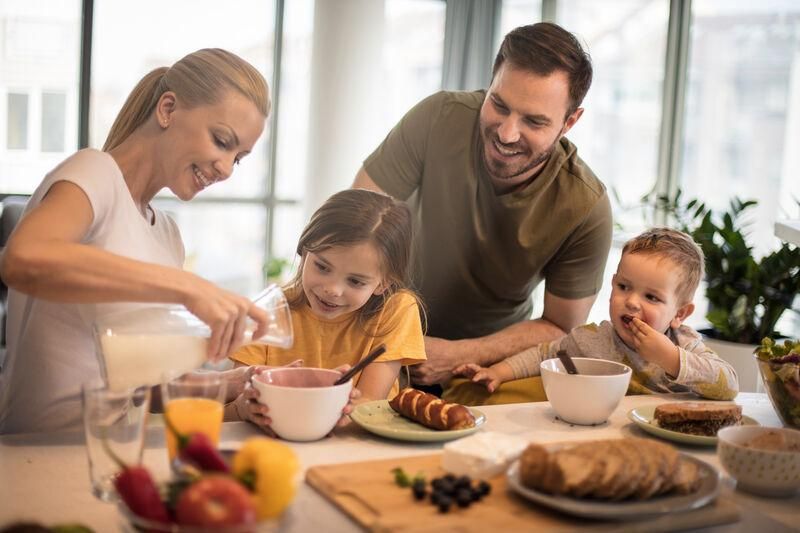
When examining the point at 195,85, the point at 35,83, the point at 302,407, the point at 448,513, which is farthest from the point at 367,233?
the point at 35,83

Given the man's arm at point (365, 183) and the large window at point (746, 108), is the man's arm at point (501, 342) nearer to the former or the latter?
the man's arm at point (365, 183)

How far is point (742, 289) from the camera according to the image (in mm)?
3422

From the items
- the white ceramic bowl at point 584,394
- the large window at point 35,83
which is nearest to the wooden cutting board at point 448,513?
the white ceramic bowl at point 584,394

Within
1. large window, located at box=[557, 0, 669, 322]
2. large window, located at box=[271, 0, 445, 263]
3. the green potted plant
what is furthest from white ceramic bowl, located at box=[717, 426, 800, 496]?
large window, located at box=[557, 0, 669, 322]

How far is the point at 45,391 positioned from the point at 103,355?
280mm

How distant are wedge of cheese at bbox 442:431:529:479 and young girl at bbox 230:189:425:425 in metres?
0.60

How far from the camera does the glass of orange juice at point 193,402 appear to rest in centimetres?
123

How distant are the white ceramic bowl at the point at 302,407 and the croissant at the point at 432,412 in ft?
0.41

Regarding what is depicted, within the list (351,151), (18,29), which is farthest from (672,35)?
(18,29)

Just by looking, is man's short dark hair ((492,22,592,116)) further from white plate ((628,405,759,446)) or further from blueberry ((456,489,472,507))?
blueberry ((456,489,472,507))

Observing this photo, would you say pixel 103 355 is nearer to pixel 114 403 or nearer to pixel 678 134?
pixel 114 403

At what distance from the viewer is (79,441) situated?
58.0 inches

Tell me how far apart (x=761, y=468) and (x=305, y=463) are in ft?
2.21

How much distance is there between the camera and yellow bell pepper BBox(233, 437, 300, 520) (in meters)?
0.96
